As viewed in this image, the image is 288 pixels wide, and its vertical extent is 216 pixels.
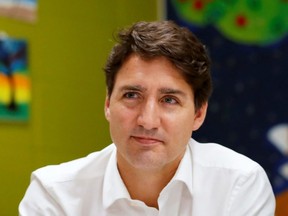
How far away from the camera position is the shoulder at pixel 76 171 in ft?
5.77

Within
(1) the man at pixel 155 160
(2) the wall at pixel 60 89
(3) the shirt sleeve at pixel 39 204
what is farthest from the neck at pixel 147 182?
(2) the wall at pixel 60 89

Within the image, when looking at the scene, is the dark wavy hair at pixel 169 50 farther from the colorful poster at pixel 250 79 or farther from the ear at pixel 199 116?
the colorful poster at pixel 250 79

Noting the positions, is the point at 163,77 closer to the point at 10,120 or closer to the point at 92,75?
the point at 10,120

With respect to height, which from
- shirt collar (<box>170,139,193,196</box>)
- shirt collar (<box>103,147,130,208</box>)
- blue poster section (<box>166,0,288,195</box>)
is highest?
shirt collar (<box>170,139,193,196</box>)

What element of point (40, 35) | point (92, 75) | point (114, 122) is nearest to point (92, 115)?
point (92, 75)

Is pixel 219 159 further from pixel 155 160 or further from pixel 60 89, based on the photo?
pixel 60 89

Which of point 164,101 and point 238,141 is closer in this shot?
point 164,101

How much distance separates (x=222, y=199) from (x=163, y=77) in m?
0.43

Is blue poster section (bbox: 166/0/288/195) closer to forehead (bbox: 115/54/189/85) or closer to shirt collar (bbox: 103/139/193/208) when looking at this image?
shirt collar (bbox: 103/139/193/208)

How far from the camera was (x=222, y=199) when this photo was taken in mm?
1694

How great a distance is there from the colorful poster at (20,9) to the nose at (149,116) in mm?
1702

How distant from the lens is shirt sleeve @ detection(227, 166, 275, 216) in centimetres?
165

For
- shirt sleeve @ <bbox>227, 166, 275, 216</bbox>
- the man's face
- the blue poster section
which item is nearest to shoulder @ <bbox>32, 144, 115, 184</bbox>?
the man's face

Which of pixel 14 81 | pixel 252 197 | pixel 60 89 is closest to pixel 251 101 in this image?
pixel 60 89
